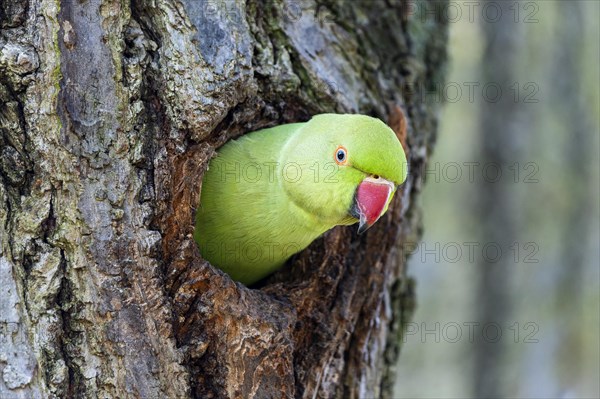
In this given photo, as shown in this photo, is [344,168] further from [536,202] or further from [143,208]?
[536,202]

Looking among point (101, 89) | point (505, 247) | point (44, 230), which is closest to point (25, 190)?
point (44, 230)

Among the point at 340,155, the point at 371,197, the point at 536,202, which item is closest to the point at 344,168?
the point at 340,155

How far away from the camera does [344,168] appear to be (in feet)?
10.1

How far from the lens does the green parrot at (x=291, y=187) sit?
3039 millimetres

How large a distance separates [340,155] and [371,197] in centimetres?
24

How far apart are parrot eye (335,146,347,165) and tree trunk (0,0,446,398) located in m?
0.47

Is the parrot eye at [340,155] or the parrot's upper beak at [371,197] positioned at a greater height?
the parrot eye at [340,155]

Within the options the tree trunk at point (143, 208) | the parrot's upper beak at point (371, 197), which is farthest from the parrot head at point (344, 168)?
the tree trunk at point (143, 208)

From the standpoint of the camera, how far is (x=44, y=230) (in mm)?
2590

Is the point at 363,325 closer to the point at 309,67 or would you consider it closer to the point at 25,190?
the point at 309,67

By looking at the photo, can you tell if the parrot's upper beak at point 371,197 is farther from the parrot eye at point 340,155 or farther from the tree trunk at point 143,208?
the tree trunk at point 143,208

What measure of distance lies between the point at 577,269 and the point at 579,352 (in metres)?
0.89

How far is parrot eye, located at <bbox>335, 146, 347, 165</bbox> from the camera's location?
308 centimetres

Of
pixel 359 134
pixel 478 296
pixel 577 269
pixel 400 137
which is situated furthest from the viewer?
pixel 478 296
